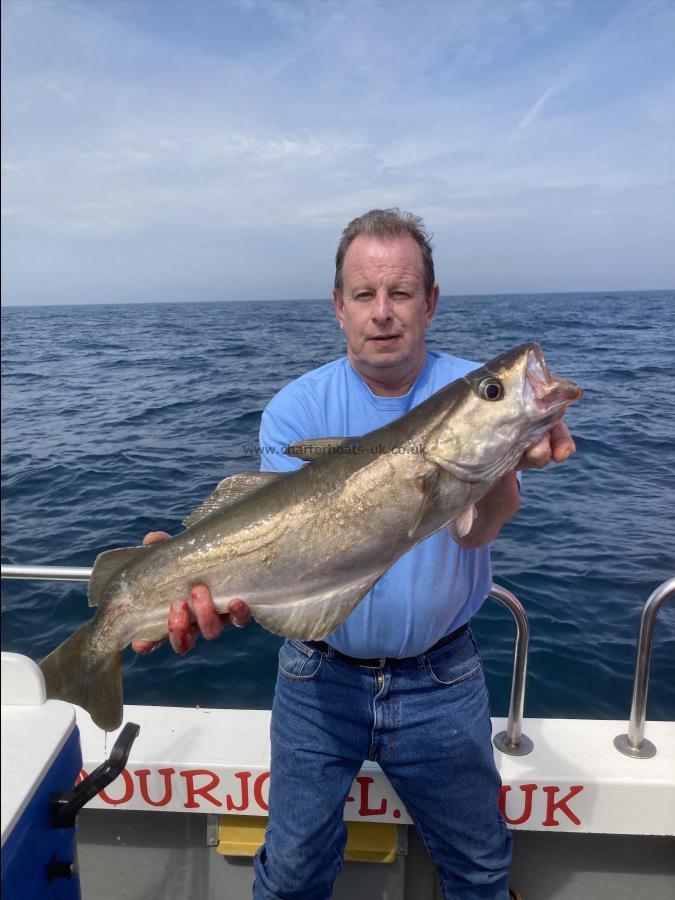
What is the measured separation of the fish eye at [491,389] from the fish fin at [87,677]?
1952 millimetres

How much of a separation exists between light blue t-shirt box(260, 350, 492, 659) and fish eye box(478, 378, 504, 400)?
694 millimetres

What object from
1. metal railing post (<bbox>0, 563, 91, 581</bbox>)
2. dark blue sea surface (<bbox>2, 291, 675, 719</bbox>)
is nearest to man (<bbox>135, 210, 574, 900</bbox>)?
metal railing post (<bbox>0, 563, 91, 581</bbox>)

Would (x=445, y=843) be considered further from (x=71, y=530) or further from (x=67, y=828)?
(x=71, y=530)

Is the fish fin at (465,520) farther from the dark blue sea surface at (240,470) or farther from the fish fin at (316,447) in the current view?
the dark blue sea surface at (240,470)

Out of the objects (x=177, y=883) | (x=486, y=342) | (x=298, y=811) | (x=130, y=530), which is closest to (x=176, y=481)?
(x=130, y=530)

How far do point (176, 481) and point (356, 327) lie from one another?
9.65m

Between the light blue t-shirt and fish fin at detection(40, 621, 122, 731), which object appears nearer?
fish fin at detection(40, 621, 122, 731)

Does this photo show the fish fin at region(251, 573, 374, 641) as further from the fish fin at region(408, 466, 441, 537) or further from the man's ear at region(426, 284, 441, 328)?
the man's ear at region(426, 284, 441, 328)

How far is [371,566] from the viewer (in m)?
2.87

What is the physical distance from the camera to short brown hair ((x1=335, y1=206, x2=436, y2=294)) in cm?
353

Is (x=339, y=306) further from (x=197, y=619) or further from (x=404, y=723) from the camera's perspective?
(x=404, y=723)

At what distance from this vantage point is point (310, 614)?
116 inches

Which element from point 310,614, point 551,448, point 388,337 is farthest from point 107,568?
point 551,448

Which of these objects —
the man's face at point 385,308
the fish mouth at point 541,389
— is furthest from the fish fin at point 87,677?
the fish mouth at point 541,389
